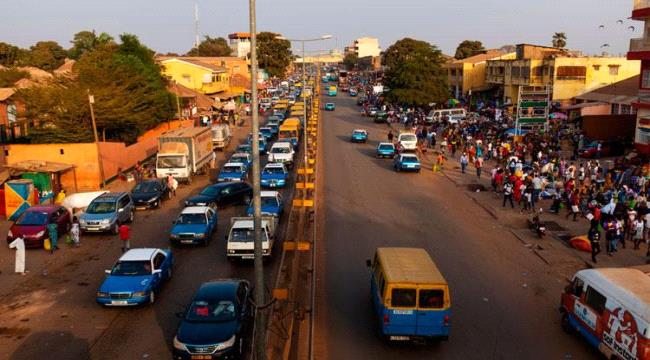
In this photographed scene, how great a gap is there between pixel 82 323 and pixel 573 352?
11676 millimetres

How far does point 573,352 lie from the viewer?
12.8 meters

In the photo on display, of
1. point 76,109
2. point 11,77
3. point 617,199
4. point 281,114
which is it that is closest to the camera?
point 617,199

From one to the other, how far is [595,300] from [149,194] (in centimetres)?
2023

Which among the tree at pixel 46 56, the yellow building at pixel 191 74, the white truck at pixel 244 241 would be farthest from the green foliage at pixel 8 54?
the white truck at pixel 244 241

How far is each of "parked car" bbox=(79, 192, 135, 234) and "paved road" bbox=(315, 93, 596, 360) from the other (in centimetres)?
814

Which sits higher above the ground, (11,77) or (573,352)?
(11,77)

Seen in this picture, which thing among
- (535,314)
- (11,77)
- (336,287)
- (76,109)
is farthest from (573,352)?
(11,77)

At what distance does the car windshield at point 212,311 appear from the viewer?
41.5ft

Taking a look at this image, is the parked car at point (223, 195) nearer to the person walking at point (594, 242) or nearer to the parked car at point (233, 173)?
the parked car at point (233, 173)

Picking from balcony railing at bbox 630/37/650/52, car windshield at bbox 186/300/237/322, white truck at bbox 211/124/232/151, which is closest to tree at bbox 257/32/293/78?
white truck at bbox 211/124/232/151

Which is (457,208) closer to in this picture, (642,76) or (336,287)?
(336,287)

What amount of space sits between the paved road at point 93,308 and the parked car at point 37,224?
0.74m

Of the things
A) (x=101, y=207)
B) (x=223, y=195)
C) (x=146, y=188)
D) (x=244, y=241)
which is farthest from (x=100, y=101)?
(x=244, y=241)

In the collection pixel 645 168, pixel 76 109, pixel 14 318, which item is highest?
pixel 76 109
